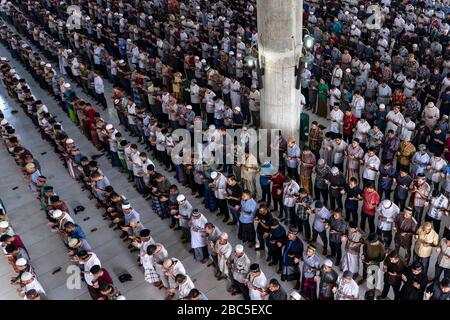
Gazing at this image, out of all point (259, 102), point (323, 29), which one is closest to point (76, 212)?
point (259, 102)

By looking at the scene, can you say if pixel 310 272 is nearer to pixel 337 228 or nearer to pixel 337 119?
pixel 337 228

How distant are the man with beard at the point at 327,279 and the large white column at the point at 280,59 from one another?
15.6 feet

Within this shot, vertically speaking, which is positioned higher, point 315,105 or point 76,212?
point 315,105

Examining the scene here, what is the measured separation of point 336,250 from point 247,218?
1670 millimetres

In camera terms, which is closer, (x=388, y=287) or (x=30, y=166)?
(x=388, y=287)

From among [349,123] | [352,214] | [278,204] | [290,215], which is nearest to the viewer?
[352,214]

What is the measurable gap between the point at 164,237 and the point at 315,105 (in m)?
6.15

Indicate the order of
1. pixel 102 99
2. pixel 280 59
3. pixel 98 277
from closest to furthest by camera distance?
pixel 98 277
pixel 280 59
pixel 102 99

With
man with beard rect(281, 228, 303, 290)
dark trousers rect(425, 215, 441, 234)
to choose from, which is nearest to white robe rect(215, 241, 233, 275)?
man with beard rect(281, 228, 303, 290)

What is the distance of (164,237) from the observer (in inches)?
399

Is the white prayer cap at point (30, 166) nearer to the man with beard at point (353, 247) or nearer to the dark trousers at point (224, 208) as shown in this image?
the dark trousers at point (224, 208)

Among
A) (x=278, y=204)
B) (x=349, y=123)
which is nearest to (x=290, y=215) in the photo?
(x=278, y=204)

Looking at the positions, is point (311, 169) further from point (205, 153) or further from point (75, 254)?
point (75, 254)

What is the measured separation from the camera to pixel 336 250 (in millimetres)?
8766
